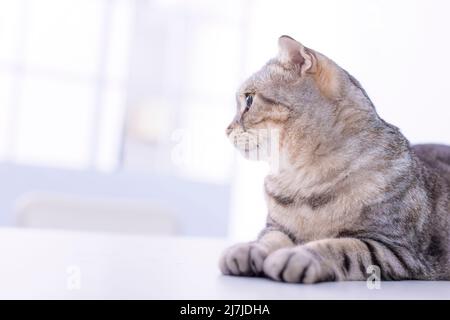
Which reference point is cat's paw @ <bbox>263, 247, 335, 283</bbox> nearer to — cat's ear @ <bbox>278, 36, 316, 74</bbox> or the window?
cat's ear @ <bbox>278, 36, 316, 74</bbox>

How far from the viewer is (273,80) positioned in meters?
0.97

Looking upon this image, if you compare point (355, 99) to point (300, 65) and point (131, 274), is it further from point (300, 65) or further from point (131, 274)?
point (131, 274)

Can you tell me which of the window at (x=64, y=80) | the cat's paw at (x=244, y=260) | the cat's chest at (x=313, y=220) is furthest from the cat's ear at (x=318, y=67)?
the window at (x=64, y=80)

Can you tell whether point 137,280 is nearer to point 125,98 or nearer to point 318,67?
point 318,67

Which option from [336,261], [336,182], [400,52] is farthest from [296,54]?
[400,52]

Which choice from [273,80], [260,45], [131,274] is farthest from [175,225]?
[131,274]

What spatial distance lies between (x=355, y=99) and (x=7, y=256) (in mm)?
570

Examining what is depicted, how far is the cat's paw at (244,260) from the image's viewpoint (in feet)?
2.57

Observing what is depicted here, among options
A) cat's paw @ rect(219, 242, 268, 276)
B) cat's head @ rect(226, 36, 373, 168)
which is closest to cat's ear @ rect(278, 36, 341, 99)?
cat's head @ rect(226, 36, 373, 168)

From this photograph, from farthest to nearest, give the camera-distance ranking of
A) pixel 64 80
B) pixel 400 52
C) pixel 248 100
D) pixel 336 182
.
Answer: pixel 64 80, pixel 400 52, pixel 248 100, pixel 336 182

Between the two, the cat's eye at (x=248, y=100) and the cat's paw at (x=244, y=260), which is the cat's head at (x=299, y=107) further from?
the cat's paw at (x=244, y=260)

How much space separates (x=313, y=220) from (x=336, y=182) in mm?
65

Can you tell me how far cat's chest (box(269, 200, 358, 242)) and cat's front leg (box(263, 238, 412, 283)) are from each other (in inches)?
1.9

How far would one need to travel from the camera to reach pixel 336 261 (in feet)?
2.53
